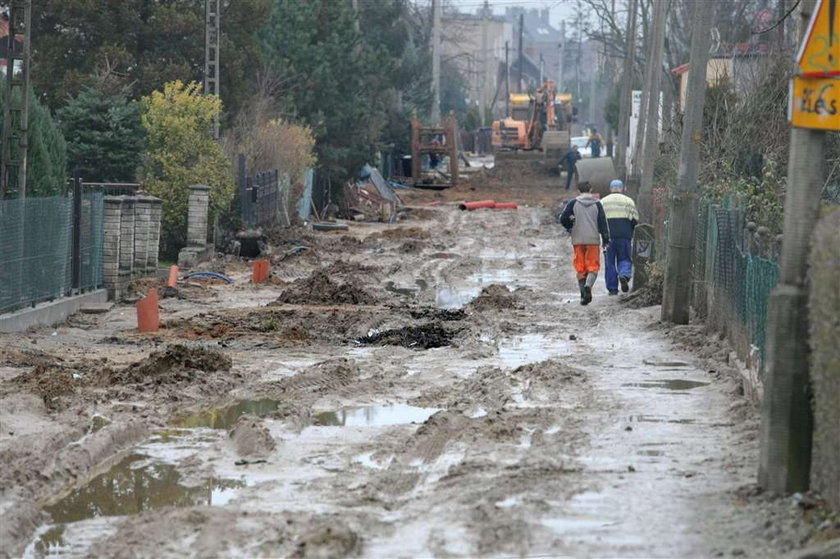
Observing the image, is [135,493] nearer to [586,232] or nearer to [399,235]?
[586,232]

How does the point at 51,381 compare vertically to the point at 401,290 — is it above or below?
above

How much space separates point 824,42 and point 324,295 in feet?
46.0

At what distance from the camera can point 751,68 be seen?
30906 millimetres

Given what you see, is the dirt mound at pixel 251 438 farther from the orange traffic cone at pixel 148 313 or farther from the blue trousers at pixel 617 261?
the blue trousers at pixel 617 261

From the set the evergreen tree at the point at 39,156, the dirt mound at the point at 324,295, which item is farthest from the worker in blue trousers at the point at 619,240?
the evergreen tree at the point at 39,156

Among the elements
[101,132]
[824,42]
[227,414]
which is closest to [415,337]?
[227,414]

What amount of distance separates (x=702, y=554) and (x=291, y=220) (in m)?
31.3

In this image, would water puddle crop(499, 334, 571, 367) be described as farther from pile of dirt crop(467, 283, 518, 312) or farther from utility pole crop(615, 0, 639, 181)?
utility pole crop(615, 0, 639, 181)

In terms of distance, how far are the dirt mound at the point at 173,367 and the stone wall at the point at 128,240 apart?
8168 millimetres

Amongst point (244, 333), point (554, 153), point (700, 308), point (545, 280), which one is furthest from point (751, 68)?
point (554, 153)

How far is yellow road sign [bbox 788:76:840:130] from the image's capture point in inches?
343

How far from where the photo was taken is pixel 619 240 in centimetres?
2306

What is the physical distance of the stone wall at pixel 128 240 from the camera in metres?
22.9

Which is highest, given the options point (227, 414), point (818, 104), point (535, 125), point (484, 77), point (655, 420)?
point (484, 77)
